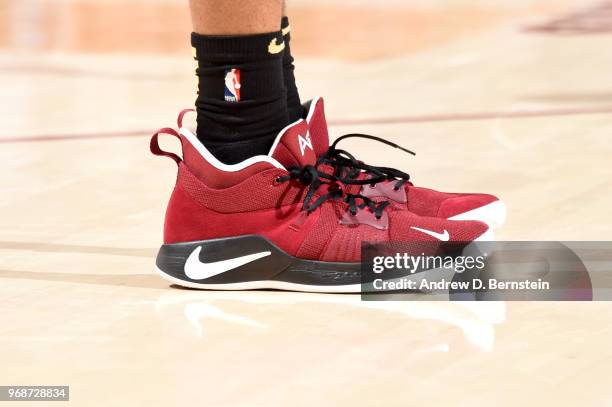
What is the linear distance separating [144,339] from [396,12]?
164 inches

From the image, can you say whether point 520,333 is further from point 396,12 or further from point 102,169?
point 396,12

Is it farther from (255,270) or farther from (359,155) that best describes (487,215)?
(359,155)

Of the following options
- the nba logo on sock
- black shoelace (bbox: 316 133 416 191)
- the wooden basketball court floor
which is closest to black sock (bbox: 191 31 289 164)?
the nba logo on sock

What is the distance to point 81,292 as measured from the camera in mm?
1649

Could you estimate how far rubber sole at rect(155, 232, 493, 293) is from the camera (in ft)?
5.31

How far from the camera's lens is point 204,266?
5.37 feet

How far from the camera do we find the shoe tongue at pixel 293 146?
1.63 m

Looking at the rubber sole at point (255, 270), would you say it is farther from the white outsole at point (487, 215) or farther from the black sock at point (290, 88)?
the black sock at point (290, 88)

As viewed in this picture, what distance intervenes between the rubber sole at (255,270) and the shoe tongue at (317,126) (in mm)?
210

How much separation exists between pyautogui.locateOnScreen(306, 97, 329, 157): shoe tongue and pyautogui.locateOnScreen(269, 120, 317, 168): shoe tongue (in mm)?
101

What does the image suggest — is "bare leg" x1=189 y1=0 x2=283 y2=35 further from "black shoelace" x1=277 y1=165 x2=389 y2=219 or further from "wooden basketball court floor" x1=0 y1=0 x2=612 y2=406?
"wooden basketball court floor" x1=0 y1=0 x2=612 y2=406

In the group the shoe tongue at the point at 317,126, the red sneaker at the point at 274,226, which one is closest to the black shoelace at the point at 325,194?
the red sneaker at the point at 274,226

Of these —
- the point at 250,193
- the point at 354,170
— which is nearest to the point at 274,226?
the point at 250,193

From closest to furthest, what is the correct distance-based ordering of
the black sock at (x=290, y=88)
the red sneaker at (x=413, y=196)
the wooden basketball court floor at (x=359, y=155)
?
the wooden basketball court floor at (x=359, y=155)
the red sneaker at (x=413, y=196)
the black sock at (x=290, y=88)
